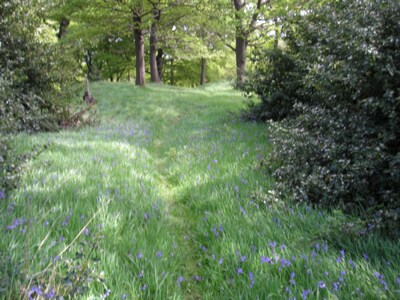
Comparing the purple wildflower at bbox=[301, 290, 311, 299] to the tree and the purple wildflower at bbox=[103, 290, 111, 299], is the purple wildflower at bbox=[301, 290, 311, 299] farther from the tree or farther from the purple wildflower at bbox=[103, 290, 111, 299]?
the tree

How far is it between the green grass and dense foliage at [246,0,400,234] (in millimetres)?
408

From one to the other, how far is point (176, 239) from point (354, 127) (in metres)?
2.66

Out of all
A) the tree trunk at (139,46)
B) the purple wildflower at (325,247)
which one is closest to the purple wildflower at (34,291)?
the purple wildflower at (325,247)

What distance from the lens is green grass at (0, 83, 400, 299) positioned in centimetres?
208

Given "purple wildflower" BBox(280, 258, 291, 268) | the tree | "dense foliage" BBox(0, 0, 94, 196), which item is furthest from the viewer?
the tree

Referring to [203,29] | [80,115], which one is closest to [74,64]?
[80,115]

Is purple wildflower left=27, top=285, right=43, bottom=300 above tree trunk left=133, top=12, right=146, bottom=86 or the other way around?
the other way around

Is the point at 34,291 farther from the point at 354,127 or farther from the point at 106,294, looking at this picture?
the point at 354,127

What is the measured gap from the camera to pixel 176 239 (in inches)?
130

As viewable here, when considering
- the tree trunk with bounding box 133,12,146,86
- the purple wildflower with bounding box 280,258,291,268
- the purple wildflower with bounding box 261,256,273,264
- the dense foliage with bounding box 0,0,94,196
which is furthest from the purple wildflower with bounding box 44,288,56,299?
the tree trunk with bounding box 133,12,146,86

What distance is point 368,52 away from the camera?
10.5ft

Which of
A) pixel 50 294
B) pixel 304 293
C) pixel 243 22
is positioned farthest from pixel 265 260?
pixel 243 22

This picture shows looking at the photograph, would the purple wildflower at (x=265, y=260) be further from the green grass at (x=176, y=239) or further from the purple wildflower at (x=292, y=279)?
the purple wildflower at (x=292, y=279)

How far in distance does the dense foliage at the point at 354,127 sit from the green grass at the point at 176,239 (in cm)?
41
